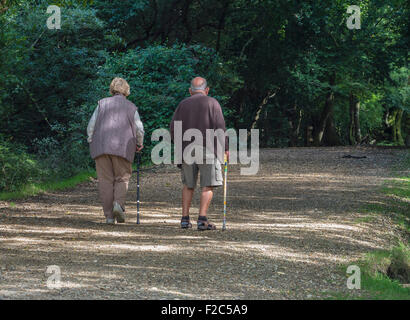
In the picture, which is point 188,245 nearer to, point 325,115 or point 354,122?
point 325,115

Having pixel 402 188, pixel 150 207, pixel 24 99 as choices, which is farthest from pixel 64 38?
pixel 402 188

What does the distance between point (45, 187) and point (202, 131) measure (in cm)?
623

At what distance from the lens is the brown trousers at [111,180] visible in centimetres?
995

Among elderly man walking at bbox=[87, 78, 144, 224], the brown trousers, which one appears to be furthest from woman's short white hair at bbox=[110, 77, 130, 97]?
the brown trousers

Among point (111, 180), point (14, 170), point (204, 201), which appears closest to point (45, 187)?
point (14, 170)

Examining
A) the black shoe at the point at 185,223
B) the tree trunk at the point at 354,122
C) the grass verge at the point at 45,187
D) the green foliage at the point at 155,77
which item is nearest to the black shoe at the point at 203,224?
the black shoe at the point at 185,223

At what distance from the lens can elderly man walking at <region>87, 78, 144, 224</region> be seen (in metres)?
9.89

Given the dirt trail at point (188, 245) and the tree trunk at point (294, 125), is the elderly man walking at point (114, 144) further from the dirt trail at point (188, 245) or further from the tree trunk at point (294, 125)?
the tree trunk at point (294, 125)

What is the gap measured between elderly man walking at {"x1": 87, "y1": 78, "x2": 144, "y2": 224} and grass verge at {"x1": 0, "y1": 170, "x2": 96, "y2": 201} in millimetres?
3686

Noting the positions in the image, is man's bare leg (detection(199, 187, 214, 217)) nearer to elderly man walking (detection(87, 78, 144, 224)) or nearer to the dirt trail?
the dirt trail
